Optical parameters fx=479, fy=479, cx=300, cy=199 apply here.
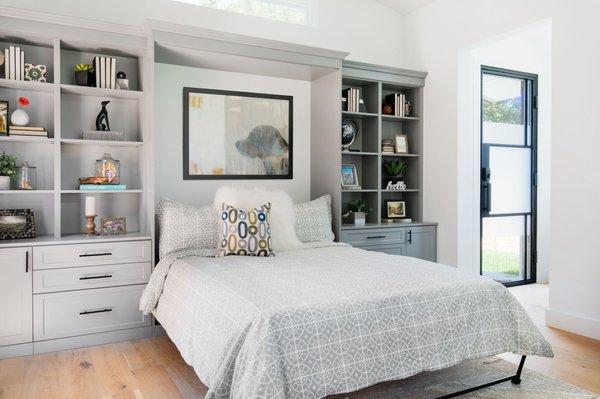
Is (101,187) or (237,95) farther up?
(237,95)

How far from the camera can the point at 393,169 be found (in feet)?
15.9

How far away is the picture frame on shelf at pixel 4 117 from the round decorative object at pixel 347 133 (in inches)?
108

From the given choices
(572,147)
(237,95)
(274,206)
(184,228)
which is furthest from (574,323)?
(237,95)

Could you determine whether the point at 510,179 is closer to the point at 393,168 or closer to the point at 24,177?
the point at 393,168

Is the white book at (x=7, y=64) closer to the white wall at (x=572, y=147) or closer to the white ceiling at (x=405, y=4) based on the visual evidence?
the white ceiling at (x=405, y=4)

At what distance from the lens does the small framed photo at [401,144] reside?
4879 millimetres

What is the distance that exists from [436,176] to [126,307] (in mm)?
3104

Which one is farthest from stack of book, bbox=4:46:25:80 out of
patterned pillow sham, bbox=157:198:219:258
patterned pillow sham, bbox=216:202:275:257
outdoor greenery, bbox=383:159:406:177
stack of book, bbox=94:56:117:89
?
outdoor greenery, bbox=383:159:406:177

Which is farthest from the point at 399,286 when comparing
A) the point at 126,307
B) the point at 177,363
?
the point at 126,307

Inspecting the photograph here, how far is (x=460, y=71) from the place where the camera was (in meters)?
4.54

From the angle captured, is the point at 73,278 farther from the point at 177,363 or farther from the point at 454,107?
the point at 454,107

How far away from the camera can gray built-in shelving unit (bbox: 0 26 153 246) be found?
3.37 meters

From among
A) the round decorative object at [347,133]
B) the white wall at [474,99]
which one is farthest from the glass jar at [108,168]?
the white wall at [474,99]

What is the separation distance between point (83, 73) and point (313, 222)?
2062mm
